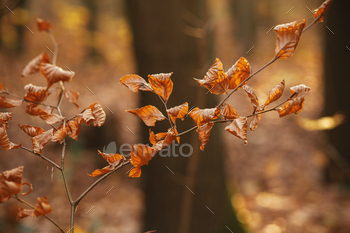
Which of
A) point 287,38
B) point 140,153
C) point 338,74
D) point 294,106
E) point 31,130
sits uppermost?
point 338,74

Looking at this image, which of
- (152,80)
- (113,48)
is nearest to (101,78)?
(113,48)

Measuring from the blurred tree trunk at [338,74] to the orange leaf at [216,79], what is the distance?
289 centimetres

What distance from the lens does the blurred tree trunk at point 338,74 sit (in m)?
2.66

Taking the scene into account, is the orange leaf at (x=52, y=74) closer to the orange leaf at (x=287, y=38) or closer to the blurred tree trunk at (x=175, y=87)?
the orange leaf at (x=287, y=38)

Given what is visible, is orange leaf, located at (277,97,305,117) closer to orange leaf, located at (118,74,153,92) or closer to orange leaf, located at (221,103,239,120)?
orange leaf, located at (221,103,239,120)

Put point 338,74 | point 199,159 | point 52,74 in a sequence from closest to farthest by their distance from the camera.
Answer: point 52,74, point 199,159, point 338,74

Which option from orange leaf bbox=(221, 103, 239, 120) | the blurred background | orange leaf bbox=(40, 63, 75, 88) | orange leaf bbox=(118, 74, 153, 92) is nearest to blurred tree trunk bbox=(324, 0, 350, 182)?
the blurred background

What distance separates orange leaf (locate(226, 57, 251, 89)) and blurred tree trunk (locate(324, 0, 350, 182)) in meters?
2.85

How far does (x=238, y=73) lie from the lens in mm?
538

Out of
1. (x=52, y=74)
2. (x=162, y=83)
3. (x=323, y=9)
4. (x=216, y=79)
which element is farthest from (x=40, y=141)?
(x=323, y=9)

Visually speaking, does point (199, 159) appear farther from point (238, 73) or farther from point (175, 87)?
point (238, 73)

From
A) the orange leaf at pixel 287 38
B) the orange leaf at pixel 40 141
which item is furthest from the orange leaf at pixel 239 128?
the orange leaf at pixel 40 141

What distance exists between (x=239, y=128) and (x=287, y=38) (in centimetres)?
22

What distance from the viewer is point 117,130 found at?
159 inches
